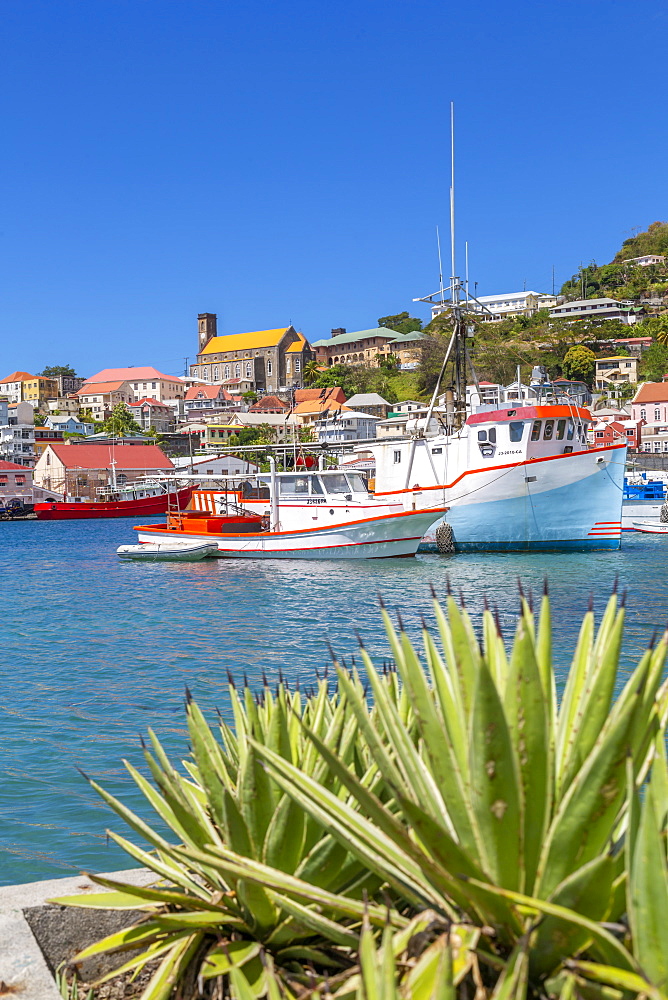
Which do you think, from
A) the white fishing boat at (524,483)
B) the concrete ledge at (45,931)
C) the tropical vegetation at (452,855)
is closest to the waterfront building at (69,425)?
the white fishing boat at (524,483)

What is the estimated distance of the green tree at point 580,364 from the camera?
10525cm

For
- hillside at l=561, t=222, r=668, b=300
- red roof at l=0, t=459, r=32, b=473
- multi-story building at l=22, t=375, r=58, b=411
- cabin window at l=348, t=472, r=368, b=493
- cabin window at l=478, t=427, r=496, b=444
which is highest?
hillside at l=561, t=222, r=668, b=300

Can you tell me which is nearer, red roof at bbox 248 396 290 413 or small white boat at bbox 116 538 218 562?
small white boat at bbox 116 538 218 562

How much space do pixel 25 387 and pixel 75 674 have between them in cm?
15413

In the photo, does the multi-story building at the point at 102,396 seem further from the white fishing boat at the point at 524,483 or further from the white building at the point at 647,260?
the white fishing boat at the point at 524,483

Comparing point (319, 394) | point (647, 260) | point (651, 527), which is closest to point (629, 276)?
point (647, 260)

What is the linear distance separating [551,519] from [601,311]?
362 ft

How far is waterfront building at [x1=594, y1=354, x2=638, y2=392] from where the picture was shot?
105938 mm

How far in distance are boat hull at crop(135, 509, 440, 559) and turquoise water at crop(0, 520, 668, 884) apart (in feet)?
2.17

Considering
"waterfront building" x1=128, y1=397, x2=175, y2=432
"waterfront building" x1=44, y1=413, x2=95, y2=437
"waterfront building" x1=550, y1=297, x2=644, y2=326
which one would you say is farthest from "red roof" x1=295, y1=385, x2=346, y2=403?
"waterfront building" x1=550, y1=297, x2=644, y2=326

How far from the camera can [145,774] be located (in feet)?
25.2

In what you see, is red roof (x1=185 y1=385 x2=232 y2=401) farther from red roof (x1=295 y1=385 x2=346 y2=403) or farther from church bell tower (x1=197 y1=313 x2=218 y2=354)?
church bell tower (x1=197 y1=313 x2=218 y2=354)

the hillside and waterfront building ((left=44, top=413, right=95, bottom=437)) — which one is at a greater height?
the hillside

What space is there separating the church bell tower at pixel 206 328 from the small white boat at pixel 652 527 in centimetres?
15959
